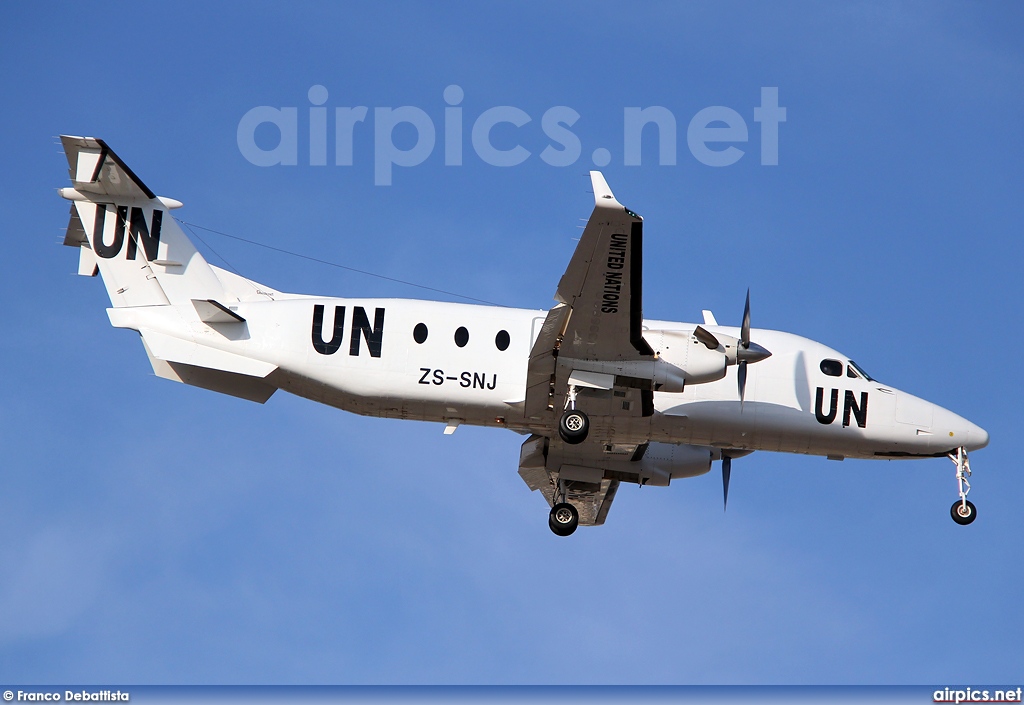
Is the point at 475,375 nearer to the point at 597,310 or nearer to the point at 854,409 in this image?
the point at 597,310

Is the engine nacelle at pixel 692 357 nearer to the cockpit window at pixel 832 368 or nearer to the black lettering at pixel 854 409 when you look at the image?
the cockpit window at pixel 832 368

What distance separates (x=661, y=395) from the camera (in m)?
24.3

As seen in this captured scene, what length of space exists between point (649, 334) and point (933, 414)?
7540mm

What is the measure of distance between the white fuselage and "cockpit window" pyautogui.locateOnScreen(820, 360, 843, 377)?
0.15 feet

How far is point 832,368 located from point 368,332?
10518 mm

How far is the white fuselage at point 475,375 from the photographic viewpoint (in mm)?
23531

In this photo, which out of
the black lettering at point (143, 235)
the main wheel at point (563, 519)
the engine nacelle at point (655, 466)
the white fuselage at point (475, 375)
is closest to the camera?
the white fuselage at point (475, 375)

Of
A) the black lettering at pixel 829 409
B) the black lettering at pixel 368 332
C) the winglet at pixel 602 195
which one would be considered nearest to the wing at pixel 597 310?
the winglet at pixel 602 195

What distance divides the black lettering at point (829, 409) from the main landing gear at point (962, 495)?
10.4 feet

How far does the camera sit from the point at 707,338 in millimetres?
22500

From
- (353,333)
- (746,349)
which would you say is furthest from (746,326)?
(353,333)

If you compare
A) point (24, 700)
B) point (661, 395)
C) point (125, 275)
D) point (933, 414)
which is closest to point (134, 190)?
point (125, 275)

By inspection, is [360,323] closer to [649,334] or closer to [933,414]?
[649,334]

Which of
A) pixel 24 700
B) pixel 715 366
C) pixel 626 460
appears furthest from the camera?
pixel 626 460
